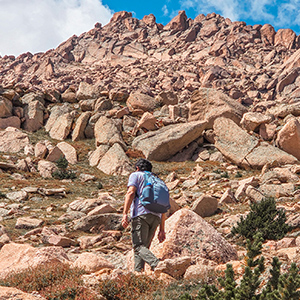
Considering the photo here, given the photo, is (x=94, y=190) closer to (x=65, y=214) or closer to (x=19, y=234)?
(x=65, y=214)

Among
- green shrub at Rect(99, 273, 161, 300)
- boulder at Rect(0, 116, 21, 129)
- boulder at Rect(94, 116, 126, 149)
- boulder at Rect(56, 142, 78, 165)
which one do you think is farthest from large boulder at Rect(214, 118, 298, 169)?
boulder at Rect(0, 116, 21, 129)

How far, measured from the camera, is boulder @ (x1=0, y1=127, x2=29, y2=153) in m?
28.6

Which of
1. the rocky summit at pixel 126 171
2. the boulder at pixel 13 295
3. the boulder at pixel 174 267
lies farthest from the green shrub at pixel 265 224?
the boulder at pixel 13 295

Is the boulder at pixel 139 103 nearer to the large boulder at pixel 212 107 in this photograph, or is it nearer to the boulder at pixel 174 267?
the large boulder at pixel 212 107

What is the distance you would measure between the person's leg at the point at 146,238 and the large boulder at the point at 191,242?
2.64ft

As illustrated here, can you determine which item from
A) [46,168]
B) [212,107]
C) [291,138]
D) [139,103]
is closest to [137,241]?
[291,138]

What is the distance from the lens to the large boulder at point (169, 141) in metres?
27.6

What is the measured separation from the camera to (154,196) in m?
6.24

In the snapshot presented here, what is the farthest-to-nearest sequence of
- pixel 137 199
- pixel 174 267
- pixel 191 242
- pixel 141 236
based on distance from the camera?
pixel 191 242 < pixel 137 199 < pixel 141 236 < pixel 174 267

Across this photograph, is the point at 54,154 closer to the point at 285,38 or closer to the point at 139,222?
the point at 139,222

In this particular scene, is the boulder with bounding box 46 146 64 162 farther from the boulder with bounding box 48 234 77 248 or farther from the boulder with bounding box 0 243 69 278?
the boulder with bounding box 0 243 69 278

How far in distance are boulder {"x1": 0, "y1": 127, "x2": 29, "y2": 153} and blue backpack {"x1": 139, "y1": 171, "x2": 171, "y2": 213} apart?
25.2 metres

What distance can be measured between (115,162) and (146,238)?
20141 millimetres

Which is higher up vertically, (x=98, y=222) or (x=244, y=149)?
(x=244, y=149)
